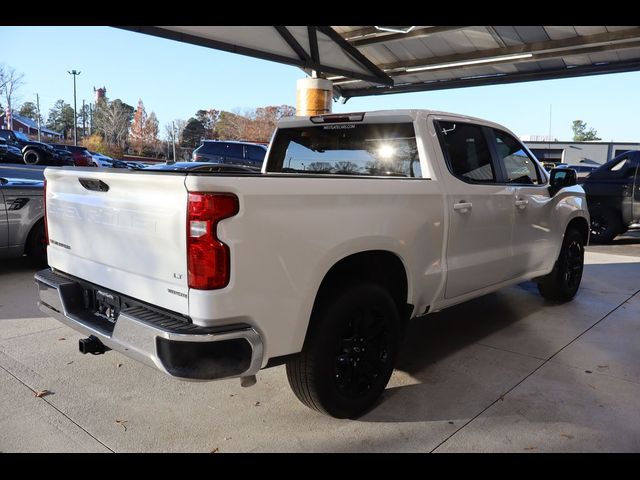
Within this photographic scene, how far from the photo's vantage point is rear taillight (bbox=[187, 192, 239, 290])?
2.31m

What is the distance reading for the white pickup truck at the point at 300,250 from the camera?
238 centimetres

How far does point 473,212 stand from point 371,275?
113 cm

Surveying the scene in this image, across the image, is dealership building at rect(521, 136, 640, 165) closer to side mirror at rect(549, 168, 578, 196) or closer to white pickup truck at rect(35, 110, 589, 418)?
side mirror at rect(549, 168, 578, 196)

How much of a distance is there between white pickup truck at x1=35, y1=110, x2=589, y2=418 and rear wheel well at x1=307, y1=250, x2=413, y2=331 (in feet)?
0.03

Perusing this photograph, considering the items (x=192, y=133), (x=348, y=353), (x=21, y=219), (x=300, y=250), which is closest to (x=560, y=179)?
(x=348, y=353)

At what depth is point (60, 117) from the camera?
103 meters

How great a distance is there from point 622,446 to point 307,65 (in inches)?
500

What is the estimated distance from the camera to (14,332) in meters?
4.52

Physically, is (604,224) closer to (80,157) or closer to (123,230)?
(123,230)

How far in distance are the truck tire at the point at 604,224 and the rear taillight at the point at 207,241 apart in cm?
1045

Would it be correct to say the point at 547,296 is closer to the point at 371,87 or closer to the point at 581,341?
the point at 581,341

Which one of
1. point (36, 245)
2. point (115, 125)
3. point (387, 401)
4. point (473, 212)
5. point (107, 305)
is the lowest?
point (387, 401)

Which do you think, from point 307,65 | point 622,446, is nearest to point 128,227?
point 622,446

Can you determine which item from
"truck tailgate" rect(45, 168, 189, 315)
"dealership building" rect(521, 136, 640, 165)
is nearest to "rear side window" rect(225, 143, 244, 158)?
"truck tailgate" rect(45, 168, 189, 315)
